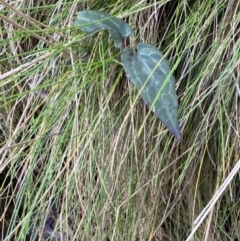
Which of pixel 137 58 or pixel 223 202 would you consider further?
pixel 223 202

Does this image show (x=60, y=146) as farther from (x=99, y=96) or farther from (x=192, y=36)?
(x=192, y=36)

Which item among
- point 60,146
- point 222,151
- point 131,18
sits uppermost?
point 131,18

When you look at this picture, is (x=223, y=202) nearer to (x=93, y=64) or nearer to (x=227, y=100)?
(x=227, y=100)

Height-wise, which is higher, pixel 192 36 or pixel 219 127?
pixel 192 36

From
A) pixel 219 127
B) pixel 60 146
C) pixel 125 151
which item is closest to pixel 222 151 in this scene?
pixel 219 127

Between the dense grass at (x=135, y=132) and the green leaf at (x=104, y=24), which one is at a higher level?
the green leaf at (x=104, y=24)
